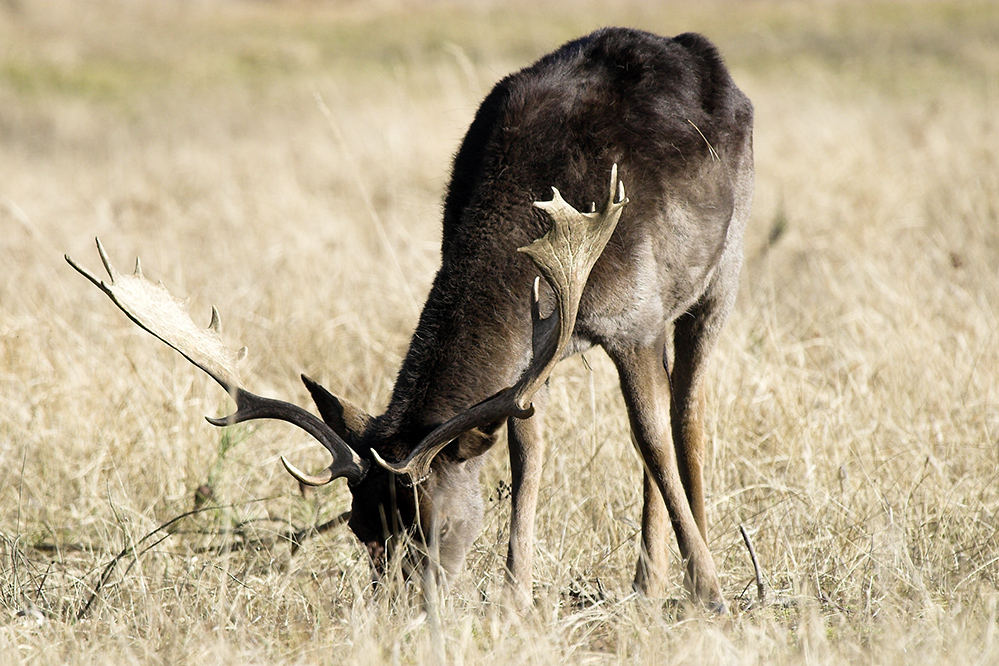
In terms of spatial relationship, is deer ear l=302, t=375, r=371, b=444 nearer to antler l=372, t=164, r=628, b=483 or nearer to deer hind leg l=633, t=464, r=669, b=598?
antler l=372, t=164, r=628, b=483

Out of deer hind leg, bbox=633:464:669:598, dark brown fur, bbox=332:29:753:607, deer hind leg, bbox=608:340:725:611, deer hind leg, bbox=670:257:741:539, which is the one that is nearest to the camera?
dark brown fur, bbox=332:29:753:607

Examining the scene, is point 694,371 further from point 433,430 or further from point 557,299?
point 433,430

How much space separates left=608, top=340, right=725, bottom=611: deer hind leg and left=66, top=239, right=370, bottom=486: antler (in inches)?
38.2

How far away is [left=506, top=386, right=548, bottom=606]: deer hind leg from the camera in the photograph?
12.0 feet

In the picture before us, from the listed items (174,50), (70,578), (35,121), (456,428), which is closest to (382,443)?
(456,428)

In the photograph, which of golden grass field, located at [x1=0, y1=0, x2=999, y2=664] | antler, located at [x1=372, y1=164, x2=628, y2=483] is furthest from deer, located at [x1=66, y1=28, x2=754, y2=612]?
golden grass field, located at [x1=0, y1=0, x2=999, y2=664]

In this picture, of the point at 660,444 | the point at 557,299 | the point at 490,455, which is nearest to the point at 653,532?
the point at 660,444

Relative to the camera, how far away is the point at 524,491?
3.87 metres

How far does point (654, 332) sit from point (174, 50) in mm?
21876

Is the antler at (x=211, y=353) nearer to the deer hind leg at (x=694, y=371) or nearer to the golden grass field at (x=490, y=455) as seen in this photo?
the golden grass field at (x=490, y=455)

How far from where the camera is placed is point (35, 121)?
15406 millimetres

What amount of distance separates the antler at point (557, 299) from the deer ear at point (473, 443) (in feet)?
0.36

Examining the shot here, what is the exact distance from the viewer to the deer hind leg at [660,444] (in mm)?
3564

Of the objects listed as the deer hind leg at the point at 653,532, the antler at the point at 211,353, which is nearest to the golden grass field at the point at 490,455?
the deer hind leg at the point at 653,532
